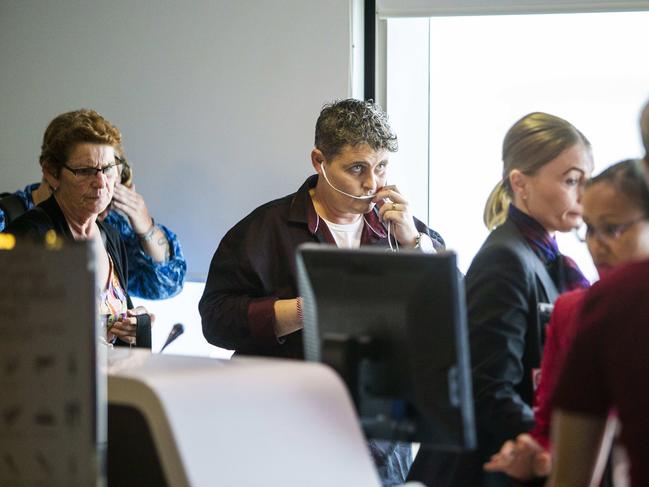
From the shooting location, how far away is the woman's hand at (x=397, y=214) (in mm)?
2879

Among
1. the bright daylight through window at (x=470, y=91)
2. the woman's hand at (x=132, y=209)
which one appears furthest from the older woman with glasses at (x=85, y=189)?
the bright daylight through window at (x=470, y=91)

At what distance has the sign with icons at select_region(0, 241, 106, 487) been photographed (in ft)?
4.08

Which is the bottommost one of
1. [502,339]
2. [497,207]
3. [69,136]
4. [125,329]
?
[125,329]

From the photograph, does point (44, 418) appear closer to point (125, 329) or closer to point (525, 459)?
point (525, 459)

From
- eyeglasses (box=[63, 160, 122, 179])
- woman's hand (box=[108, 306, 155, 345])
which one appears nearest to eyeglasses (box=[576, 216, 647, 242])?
woman's hand (box=[108, 306, 155, 345])

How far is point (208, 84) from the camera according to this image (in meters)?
4.04

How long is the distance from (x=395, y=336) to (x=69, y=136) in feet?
5.84

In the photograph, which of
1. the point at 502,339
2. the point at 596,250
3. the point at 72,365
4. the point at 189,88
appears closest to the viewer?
the point at 72,365

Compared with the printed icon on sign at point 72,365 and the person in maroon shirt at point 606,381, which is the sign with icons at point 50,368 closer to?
the printed icon on sign at point 72,365

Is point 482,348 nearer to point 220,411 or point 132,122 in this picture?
point 220,411

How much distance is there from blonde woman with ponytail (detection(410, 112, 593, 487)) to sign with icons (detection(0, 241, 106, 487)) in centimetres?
108

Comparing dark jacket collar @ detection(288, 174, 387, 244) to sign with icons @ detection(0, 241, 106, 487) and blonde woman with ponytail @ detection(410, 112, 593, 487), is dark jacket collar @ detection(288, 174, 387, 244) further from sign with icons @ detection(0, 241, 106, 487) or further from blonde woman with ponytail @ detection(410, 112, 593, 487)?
sign with icons @ detection(0, 241, 106, 487)

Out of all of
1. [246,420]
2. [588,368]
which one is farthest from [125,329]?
[588,368]

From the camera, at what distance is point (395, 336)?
1.68m
